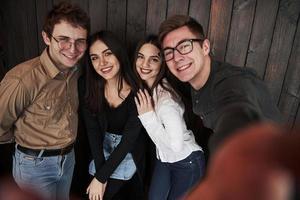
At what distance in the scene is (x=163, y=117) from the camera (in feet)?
4.75

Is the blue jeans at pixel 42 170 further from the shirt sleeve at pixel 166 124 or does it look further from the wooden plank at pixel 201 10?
the wooden plank at pixel 201 10

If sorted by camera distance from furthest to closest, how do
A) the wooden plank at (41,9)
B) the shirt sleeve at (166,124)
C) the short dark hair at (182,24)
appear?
the wooden plank at (41,9), the shirt sleeve at (166,124), the short dark hair at (182,24)

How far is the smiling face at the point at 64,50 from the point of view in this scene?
1270 millimetres

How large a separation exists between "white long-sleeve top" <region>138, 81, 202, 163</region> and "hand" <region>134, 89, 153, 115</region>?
0.07 ft

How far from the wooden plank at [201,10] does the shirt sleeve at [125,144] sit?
23.0 inches

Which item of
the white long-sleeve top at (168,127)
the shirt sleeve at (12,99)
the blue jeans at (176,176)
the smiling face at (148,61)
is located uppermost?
the smiling face at (148,61)

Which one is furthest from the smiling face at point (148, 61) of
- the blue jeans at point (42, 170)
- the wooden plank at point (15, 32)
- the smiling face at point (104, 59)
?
the wooden plank at point (15, 32)

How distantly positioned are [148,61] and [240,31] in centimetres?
53

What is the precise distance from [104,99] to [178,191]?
26.2 inches

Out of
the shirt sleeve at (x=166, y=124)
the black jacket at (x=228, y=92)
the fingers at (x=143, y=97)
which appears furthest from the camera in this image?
the fingers at (x=143, y=97)

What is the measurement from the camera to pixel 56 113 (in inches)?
53.4

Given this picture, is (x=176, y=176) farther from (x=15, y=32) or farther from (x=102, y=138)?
(x=15, y=32)

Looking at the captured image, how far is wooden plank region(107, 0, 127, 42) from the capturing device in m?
1.68

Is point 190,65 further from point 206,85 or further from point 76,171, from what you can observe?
point 76,171
